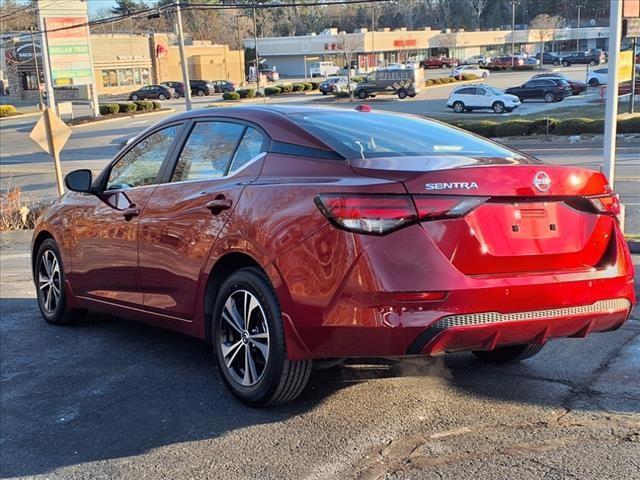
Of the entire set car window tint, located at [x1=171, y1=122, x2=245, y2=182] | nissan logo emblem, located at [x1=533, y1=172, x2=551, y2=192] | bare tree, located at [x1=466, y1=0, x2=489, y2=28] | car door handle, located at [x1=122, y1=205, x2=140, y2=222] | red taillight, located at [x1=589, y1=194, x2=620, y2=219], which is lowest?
car door handle, located at [x1=122, y1=205, x2=140, y2=222]

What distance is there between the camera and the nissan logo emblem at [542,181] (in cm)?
371

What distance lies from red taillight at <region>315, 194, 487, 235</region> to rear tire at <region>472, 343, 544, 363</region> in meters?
1.63

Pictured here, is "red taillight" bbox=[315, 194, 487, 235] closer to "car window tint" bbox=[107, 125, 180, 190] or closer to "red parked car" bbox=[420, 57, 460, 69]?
"car window tint" bbox=[107, 125, 180, 190]

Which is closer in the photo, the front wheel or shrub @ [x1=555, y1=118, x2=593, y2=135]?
the front wheel

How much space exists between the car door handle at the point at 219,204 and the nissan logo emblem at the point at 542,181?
171 cm

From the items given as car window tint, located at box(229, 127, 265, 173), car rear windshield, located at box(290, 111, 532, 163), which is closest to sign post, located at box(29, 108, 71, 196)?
car window tint, located at box(229, 127, 265, 173)

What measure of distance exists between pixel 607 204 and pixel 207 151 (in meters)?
2.47

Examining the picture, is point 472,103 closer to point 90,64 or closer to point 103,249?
point 90,64

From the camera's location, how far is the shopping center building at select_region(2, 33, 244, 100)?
76.0 m

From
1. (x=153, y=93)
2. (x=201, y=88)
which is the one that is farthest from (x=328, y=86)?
(x=153, y=93)

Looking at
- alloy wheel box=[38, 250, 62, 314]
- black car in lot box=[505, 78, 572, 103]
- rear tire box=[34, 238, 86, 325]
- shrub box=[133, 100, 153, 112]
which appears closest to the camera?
rear tire box=[34, 238, 86, 325]

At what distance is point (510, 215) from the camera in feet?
12.0

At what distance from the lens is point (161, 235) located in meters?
4.83

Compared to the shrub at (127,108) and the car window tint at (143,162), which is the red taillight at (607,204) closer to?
the car window tint at (143,162)
